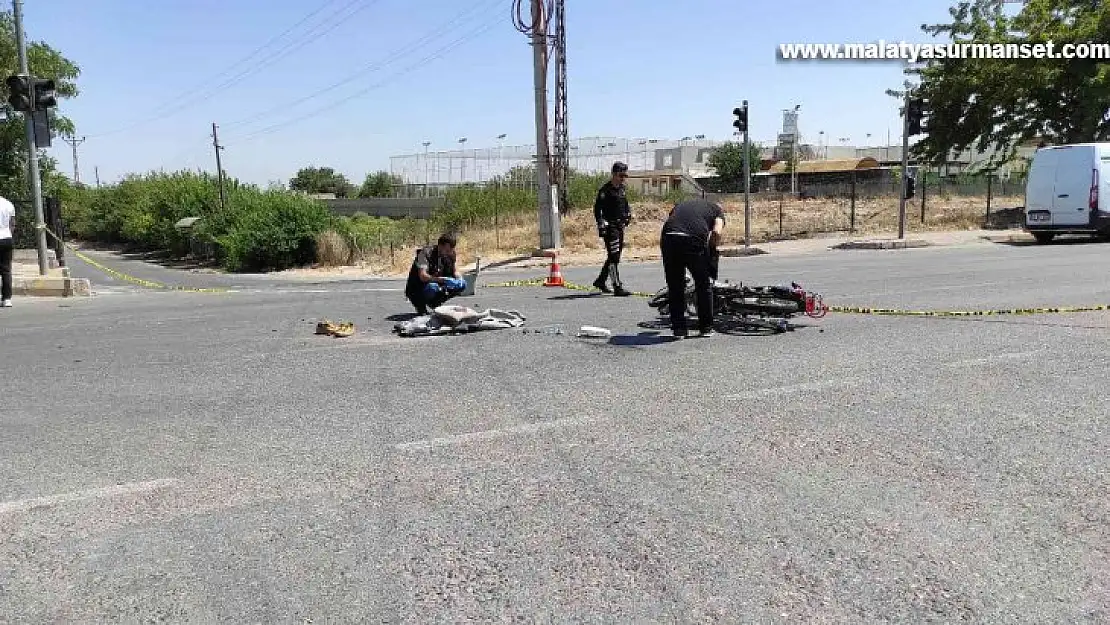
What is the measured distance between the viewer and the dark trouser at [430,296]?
9828mm

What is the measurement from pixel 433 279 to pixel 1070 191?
18006 millimetres

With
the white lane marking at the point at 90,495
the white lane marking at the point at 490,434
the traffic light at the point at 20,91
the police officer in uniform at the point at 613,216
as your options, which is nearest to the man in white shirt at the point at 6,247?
the traffic light at the point at 20,91

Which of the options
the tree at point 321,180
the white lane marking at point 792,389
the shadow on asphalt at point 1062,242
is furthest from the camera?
the tree at point 321,180

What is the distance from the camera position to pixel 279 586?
3137 mm

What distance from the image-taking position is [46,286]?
14578 millimetres

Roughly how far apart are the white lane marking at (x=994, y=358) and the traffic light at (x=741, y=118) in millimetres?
15248

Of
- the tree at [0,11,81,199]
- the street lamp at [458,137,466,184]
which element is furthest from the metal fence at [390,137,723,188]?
the tree at [0,11,81,199]

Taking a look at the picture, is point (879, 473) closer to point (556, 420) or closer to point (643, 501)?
point (643, 501)

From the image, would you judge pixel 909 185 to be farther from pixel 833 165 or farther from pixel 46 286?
pixel 833 165

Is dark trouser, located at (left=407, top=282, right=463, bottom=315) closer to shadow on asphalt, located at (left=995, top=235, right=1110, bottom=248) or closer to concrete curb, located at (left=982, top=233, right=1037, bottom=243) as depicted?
shadow on asphalt, located at (left=995, top=235, right=1110, bottom=248)

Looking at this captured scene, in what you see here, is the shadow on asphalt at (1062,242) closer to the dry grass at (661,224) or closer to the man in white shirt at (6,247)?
the dry grass at (661,224)

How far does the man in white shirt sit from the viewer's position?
1242 cm

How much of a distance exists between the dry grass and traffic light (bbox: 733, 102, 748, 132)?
4.31 metres

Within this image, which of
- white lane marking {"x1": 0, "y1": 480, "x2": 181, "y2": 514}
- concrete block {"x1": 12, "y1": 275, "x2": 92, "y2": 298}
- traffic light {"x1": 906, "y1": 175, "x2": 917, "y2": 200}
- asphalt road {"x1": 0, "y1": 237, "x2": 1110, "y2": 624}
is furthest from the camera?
traffic light {"x1": 906, "y1": 175, "x2": 917, "y2": 200}
